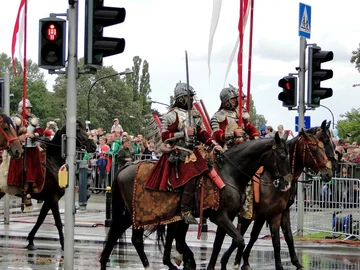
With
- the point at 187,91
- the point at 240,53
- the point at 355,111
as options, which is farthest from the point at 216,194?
the point at 355,111

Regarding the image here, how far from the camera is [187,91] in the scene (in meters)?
13.9

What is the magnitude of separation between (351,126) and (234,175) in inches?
2473

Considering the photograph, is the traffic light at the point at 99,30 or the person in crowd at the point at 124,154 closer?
the traffic light at the point at 99,30

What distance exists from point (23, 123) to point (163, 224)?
3882 millimetres

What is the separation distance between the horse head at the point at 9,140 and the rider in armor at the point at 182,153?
348cm

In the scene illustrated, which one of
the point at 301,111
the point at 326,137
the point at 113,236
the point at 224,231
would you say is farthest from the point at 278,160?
the point at 301,111

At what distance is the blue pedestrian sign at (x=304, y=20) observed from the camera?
1927 cm

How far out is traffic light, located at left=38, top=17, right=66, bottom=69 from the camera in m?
11.8

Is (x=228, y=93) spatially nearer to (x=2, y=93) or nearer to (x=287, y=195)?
(x=287, y=195)

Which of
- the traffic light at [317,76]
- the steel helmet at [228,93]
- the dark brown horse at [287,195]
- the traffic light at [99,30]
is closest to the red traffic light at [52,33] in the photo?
the traffic light at [99,30]

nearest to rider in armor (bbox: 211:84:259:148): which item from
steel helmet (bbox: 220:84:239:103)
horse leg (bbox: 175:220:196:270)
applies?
steel helmet (bbox: 220:84:239:103)

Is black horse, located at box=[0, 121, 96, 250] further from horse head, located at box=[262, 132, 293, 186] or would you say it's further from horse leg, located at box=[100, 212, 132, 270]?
horse head, located at box=[262, 132, 293, 186]

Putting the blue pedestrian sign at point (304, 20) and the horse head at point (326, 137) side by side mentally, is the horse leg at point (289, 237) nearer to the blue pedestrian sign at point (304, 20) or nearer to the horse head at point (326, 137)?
the horse head at point (326, 137)

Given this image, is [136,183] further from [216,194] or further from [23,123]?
[23,123]
